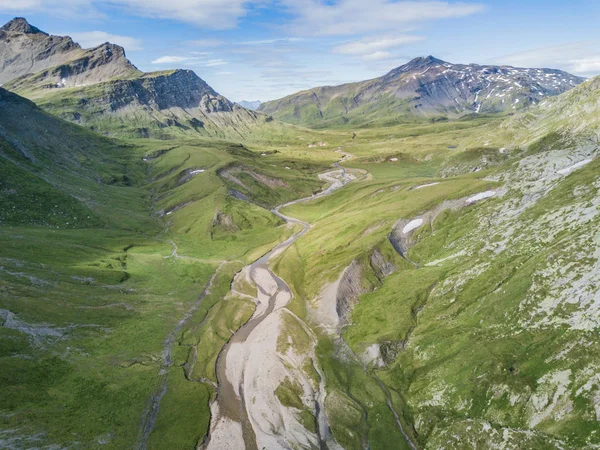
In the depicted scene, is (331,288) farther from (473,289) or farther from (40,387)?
(40,387)

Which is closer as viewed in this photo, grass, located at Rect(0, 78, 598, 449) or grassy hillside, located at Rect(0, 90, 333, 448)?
grass, located at Rect(0, 78, 598, 449)

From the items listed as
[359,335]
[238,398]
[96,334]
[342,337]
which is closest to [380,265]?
[359,335]

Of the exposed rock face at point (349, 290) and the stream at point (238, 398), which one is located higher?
the exposed rock face at point (349, 290)

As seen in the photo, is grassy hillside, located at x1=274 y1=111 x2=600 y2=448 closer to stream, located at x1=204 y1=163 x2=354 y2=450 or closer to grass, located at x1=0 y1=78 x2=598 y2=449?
grass, located at x1=0 y1=78 x2=598 y2=449

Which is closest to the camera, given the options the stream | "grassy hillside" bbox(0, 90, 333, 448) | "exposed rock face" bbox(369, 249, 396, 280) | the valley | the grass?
the valley

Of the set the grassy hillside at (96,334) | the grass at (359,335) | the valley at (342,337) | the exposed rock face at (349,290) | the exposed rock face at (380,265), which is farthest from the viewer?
the exposed rock face at (380,265)

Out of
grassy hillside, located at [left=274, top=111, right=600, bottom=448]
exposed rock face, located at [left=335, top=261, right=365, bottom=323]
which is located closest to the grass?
grassy hillside, located at [left=274, top=111, right=600, bottom=448]

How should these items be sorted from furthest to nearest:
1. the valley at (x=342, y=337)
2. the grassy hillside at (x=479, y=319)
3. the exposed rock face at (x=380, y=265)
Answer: the exposed rock face at (x=380, y=265) → the valley at (x=342, y=337) → the grassy hillside at (x=479, y=319)

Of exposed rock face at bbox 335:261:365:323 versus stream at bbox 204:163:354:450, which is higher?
exposed rock face at bbox 335:261:365:323

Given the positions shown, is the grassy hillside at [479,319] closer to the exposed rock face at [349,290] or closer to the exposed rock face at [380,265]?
the exposed rock face at [380,265]

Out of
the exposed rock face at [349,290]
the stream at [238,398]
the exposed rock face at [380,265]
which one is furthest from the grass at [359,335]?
the stream at [238,398]

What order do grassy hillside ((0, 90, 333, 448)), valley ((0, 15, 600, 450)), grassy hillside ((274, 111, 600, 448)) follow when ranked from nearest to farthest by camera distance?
grassy hillside ((274, 111, 600, 448))
valley ((0, 15, 600, 450))
grassy hillside ((0, 90, 333, 448))
